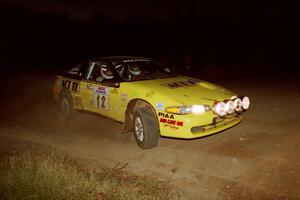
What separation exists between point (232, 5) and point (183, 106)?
2385cm

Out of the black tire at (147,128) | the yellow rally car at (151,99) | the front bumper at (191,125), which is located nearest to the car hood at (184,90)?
the yellow rally car at (151,99)

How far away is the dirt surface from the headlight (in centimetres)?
65

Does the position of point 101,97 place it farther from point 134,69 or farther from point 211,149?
point 211,149

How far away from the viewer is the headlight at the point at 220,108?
5762 mm

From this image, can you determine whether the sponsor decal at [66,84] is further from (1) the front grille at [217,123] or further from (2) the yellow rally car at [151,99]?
(1) the front grille at [217,123]

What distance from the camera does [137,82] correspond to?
6566mm

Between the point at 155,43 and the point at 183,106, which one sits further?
the point at 155,43

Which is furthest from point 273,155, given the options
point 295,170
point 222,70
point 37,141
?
point 222,70

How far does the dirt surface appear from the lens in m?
4.75

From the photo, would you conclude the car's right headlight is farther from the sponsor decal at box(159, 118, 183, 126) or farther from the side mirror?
the side mirror

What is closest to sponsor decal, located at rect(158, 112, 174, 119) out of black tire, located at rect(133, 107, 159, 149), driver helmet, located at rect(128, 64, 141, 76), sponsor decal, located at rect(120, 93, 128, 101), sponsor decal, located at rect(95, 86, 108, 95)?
black tire, located at rect(133, 107, 159, 149)

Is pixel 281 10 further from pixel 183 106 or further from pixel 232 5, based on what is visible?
pixel 183 106

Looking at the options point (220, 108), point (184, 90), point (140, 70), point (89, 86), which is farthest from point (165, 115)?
point (89, 86)

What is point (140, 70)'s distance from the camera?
713 centimetres
